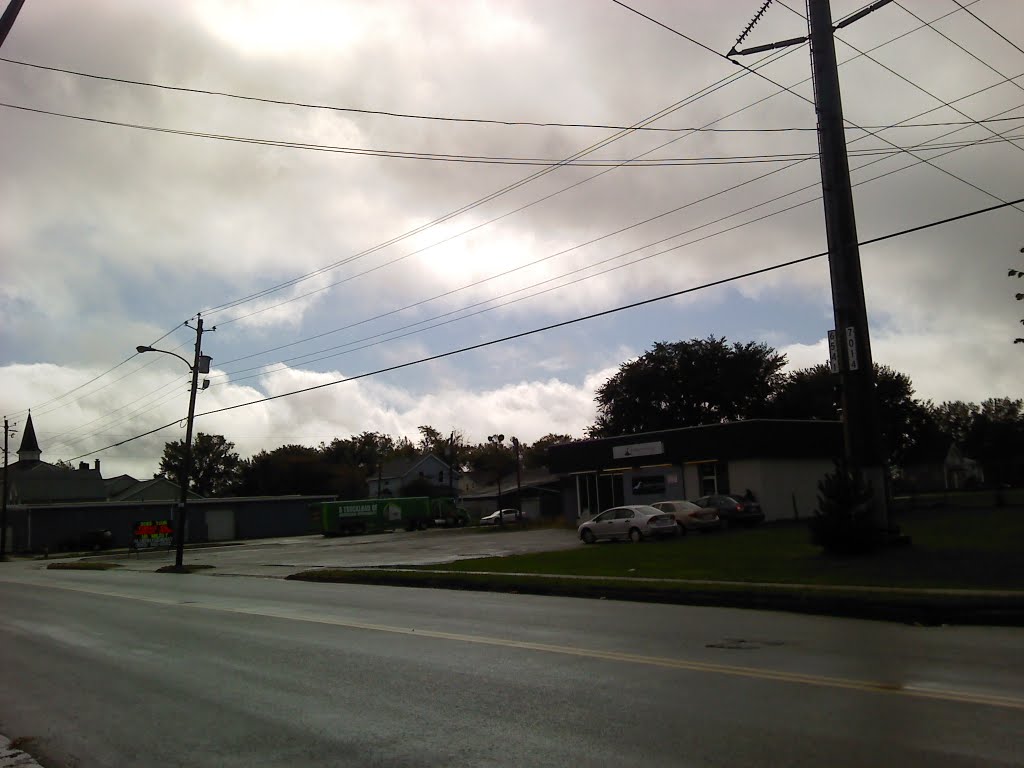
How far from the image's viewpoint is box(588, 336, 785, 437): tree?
7362 centimetres

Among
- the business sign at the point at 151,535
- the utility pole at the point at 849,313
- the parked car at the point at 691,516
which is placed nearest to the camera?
the utility pole at the point at 849,313

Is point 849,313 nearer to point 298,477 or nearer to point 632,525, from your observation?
point 632,525

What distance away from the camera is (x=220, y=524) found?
81.1 m

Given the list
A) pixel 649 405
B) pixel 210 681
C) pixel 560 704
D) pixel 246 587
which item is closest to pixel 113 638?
pixel 210 681

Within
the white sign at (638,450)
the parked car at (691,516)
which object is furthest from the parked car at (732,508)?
the white sign at (638,450)

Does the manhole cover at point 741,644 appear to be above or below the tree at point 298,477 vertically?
below

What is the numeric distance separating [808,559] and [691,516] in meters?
13.0

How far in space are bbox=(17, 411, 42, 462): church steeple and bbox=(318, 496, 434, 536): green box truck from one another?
2651 inches

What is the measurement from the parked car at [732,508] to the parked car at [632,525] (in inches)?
166

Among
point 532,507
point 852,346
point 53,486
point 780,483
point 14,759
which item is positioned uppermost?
point 53,486

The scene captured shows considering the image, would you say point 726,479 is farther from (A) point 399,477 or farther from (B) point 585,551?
(A) point 399,477

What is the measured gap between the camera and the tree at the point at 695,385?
73.6 meters

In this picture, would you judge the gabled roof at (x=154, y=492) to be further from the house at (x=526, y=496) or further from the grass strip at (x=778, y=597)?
the grass strip at (x=778, y=597)

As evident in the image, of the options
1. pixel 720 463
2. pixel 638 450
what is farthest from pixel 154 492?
pixel 720 463
